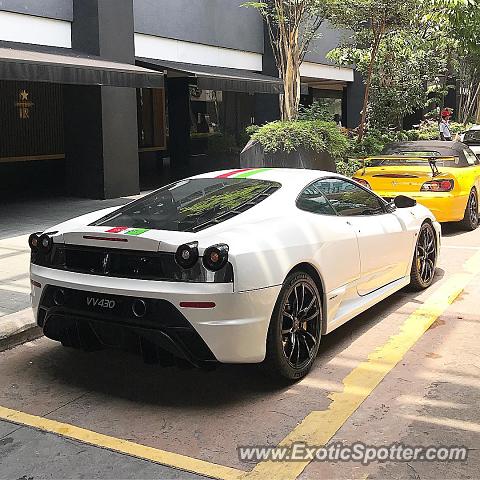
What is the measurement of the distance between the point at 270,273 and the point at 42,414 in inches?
62.4

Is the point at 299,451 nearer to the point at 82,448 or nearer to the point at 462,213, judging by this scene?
the point at 82,448

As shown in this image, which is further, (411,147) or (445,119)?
(445,119)

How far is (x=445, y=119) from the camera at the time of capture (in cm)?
1912

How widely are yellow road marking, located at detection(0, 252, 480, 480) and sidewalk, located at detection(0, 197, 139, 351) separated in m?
1.34

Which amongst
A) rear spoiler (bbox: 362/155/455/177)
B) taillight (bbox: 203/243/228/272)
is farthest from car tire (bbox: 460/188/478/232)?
taillight (bbox: 203/243/228/272)

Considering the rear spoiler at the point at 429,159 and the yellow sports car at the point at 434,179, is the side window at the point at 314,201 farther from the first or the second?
the rear spoiler at the point at 429,159

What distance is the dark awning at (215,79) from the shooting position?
13.7m

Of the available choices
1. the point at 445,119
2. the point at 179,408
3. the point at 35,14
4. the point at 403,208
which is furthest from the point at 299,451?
the point at 445,119

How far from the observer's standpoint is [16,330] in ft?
17.2

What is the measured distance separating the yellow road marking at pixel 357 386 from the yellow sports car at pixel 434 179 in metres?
2.71

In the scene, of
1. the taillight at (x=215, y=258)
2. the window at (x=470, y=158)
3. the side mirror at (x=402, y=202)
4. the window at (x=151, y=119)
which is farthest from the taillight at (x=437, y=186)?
the window at (x=151, y=119)

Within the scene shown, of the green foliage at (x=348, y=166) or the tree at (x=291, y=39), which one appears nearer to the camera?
the green foliage at (x=348, y=166)

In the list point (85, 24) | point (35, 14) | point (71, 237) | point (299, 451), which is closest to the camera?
point (299, 451)

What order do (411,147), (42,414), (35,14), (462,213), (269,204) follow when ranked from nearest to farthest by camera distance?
(42,414) → (269,204) → (462,213) → (411,147) → (35,14)
